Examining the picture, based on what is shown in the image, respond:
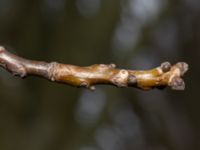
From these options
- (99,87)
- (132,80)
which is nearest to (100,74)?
(132,80)

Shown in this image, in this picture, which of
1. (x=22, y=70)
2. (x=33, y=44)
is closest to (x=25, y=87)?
(x=33, y=44)

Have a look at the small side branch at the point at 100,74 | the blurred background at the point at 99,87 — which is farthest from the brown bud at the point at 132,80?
the blurred background at the point at 99,87

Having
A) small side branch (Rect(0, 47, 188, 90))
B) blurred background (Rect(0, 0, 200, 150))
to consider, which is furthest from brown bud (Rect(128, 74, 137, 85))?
blurred background (Rect(0, 0, 200, 150))

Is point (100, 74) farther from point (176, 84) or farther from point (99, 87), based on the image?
point (99, 87)

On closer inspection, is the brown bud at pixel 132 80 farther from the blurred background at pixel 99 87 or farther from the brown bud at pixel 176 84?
the blurred background at pixel 99 87

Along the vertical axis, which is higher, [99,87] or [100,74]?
[99,87]

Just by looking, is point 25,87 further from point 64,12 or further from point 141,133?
point 141,133
